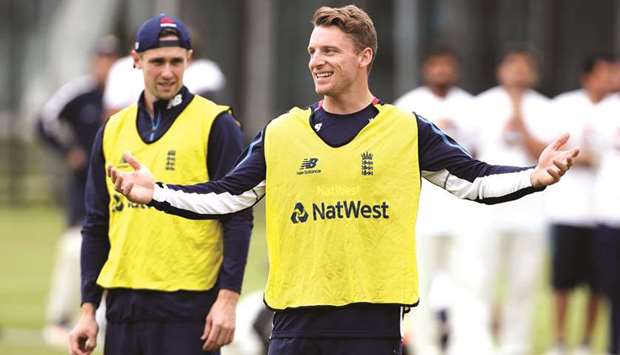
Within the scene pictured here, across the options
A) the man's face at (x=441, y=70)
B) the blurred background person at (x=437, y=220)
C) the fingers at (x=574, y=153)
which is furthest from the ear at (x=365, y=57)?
the man's face at (x=441, y=70)

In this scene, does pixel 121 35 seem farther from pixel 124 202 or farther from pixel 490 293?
pixel 124 202

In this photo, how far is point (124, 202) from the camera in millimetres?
7625

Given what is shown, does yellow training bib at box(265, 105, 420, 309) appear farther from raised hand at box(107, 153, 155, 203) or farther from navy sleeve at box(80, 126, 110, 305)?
navy sleeve at box(80, 126, 110, 305)

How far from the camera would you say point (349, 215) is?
21.8ft

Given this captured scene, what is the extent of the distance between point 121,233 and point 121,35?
2662 centimetres

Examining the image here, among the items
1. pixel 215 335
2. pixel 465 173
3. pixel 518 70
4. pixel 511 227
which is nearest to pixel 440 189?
pixel 511 227

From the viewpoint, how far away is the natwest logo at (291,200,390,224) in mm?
6652

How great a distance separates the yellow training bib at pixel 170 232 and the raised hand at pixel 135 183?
90cm

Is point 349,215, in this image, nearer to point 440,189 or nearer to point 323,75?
point 323,75

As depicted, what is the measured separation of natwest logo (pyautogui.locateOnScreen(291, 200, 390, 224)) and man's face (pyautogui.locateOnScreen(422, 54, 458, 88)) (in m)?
6.40

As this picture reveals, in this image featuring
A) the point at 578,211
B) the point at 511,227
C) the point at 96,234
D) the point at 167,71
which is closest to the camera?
the point at 167,71

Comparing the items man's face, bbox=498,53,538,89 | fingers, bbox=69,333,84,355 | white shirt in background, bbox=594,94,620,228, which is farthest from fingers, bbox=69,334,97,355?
man's face, bbox=498,53,538,89

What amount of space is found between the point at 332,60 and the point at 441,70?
650 centimetres

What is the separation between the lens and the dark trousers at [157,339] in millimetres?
7527
